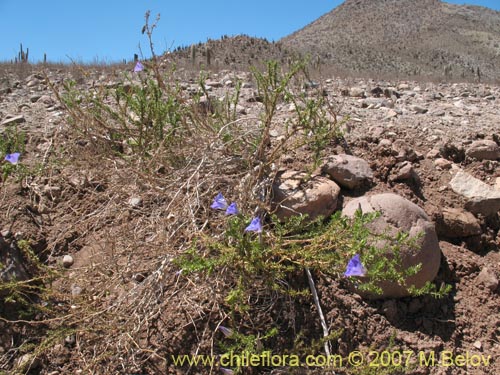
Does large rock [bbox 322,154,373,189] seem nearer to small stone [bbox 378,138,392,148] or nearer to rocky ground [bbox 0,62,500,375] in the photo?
rocky ground [bbox 0,62,500,375]

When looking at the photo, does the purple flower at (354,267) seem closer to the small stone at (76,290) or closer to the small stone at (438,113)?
the small stone at (76,290)

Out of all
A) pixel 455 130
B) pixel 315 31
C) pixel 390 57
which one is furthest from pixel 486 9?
pixel 455 130

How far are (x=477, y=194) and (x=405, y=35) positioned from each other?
31.9 m

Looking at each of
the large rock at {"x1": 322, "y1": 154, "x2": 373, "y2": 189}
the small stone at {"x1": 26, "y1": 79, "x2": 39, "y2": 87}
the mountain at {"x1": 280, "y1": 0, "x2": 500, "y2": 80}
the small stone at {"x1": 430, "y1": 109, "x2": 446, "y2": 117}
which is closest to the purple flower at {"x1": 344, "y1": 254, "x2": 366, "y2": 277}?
the large rock at {"x1": 322, "y1": 154, "x2": 373, "y2": 189}

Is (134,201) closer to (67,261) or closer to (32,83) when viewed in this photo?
(67,261)

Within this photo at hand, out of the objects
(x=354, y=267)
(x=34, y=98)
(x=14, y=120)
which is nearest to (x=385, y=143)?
(x=354, y=267)

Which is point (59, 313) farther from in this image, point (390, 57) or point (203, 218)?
point (390, 57)

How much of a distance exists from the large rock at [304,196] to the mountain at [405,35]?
56.2 feet

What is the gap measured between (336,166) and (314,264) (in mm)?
794

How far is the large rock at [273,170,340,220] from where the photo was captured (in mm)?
2191

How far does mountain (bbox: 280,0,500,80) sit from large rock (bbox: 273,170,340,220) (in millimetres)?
17121

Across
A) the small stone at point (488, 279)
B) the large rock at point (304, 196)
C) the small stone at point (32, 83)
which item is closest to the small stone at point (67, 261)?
the large rock at point (304, 196)

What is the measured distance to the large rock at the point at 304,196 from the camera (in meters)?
2.19

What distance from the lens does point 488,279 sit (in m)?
2.13
